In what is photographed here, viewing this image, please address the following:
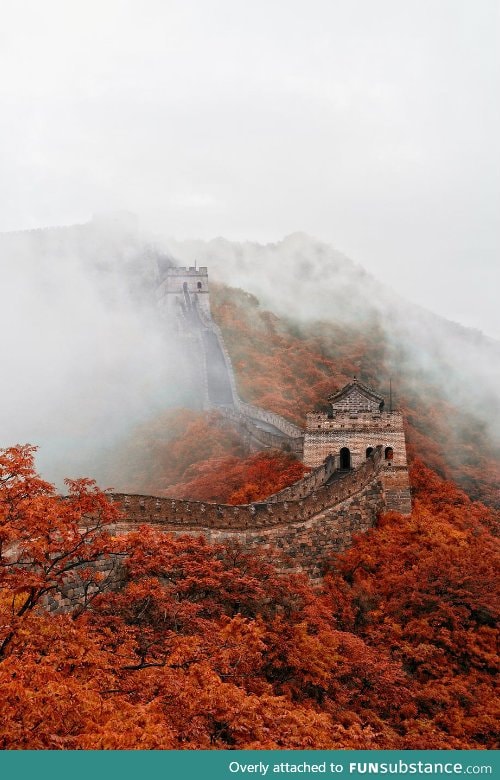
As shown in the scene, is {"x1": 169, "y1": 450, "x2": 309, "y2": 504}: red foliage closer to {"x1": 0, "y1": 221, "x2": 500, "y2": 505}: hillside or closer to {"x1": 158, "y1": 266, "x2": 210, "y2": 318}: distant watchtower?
{"x1": 0, "y1": 221, "x2": 500, "y2": 505}: hillside

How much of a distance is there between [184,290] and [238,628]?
63.1 meters

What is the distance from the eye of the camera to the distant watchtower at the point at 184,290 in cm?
7994

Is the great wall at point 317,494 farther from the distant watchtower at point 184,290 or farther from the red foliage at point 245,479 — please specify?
the distant watchtower at point 184,290

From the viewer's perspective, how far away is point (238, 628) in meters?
21.5

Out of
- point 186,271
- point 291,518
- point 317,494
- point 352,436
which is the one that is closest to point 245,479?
point 352,436

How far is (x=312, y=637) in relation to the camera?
77.4 ft

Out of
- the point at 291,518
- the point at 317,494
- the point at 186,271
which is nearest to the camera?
the point at 291,518

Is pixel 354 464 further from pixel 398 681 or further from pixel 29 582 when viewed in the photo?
pixel 29 582

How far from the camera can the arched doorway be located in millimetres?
37944

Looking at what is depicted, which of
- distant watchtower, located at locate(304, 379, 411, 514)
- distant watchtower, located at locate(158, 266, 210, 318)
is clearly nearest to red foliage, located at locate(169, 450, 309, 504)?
distant watchtower, located at locate(304, 379, 411, 514)

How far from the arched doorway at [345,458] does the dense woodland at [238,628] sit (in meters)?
2.21

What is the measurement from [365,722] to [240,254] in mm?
85885

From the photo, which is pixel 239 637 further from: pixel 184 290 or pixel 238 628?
pixel 184 290

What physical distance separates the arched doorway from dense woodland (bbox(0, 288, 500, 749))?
7.24 feet
